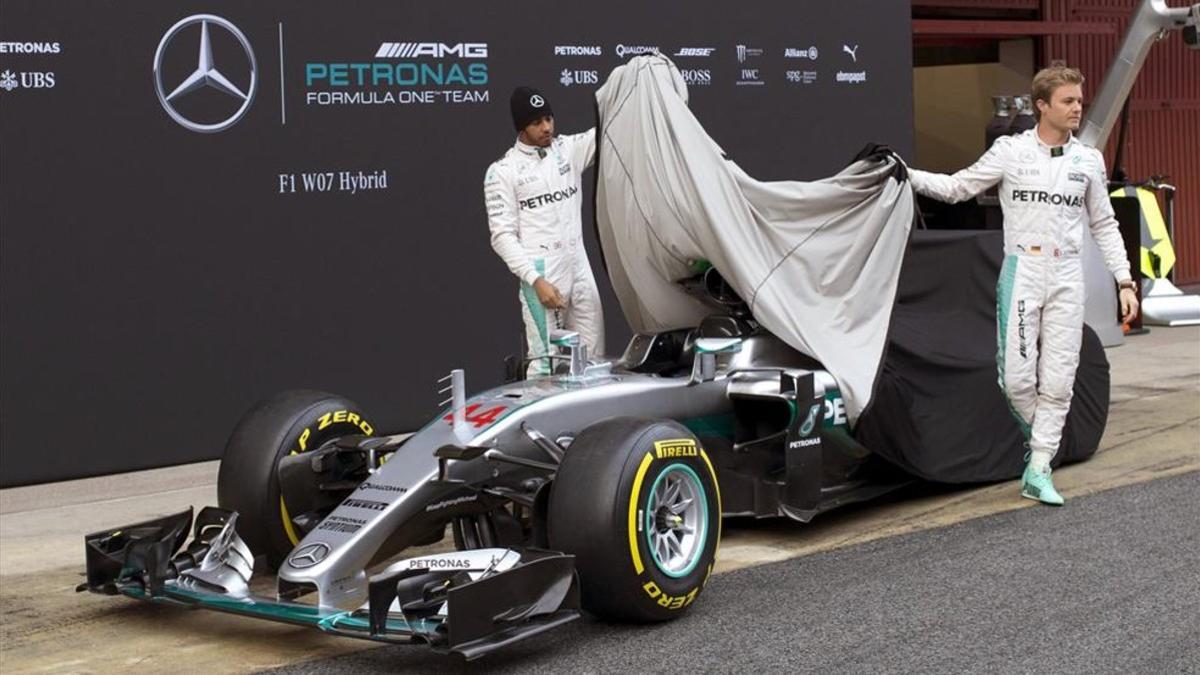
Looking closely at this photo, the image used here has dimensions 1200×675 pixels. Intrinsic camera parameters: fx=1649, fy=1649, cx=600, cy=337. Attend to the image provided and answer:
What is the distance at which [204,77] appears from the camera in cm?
909

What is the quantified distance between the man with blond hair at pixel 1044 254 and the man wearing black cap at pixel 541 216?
5.68ft

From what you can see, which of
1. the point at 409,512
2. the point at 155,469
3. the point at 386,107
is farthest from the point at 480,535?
the point at 386,107

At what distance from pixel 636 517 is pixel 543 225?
2723 millimetres

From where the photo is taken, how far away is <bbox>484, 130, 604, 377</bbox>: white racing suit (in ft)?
25.5

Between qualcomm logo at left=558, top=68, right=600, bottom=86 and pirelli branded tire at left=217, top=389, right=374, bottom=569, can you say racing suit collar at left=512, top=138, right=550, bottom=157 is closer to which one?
pirelli branded tire at left=217, top=389, right=374, bottom=569

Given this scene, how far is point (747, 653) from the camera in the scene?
5.18m

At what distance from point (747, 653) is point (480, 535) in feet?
3.95

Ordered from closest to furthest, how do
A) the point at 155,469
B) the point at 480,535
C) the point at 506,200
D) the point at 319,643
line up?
the point at 319,643
the point at 480,535
the point at 506,200
the point at 155,469

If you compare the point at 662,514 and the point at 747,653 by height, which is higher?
the point at 662,514

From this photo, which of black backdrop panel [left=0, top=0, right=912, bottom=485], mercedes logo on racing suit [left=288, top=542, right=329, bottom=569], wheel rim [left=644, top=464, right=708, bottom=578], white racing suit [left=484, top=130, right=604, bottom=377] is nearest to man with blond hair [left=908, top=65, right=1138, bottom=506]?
white racing suit [left=484, top=130, right=604, bottom=377]

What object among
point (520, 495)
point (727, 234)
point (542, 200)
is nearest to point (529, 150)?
point (542, 200)

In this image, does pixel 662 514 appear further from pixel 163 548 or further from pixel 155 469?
pixel 155 469

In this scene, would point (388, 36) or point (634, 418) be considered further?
point (388, 36)

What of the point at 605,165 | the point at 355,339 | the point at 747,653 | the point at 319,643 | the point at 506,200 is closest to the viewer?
the point at 747,653
